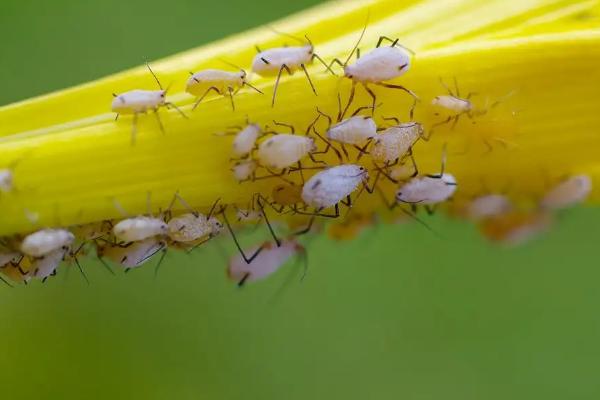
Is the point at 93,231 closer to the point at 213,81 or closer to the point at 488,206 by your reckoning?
the point at 213,81

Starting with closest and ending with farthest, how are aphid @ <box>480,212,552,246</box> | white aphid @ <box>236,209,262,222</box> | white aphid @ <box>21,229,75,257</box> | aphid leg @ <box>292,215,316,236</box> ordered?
white aphid @ <box>21,229,75,257</box>
white aphid @ <box>236,209,262,222</box>
aphid leg @ <box>292,215,316,236</box>
aphid @ <box>480,212,552,246</box>

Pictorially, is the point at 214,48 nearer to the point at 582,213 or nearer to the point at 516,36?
the point at 516,36

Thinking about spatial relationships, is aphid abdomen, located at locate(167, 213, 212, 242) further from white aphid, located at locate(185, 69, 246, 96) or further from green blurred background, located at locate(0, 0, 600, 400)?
green blurred background, located at locate(0, 0, 600, 400)

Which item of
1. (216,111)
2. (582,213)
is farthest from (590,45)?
(582,213)

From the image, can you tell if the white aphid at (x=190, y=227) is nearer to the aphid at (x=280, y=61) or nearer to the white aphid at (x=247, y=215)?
the white aphid at (x=247, y=215)

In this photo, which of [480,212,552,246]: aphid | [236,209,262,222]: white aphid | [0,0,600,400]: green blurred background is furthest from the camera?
[0,0,600,400]: green blurred background

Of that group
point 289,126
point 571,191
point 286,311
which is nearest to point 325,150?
point 289,126

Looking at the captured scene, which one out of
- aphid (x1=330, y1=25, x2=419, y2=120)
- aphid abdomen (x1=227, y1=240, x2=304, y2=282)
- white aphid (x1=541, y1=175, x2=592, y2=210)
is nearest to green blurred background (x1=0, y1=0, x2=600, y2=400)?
aphid abdomen (x1=227, y1=240, x2=304, y2=282)

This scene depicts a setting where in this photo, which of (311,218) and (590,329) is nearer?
(311,218)
